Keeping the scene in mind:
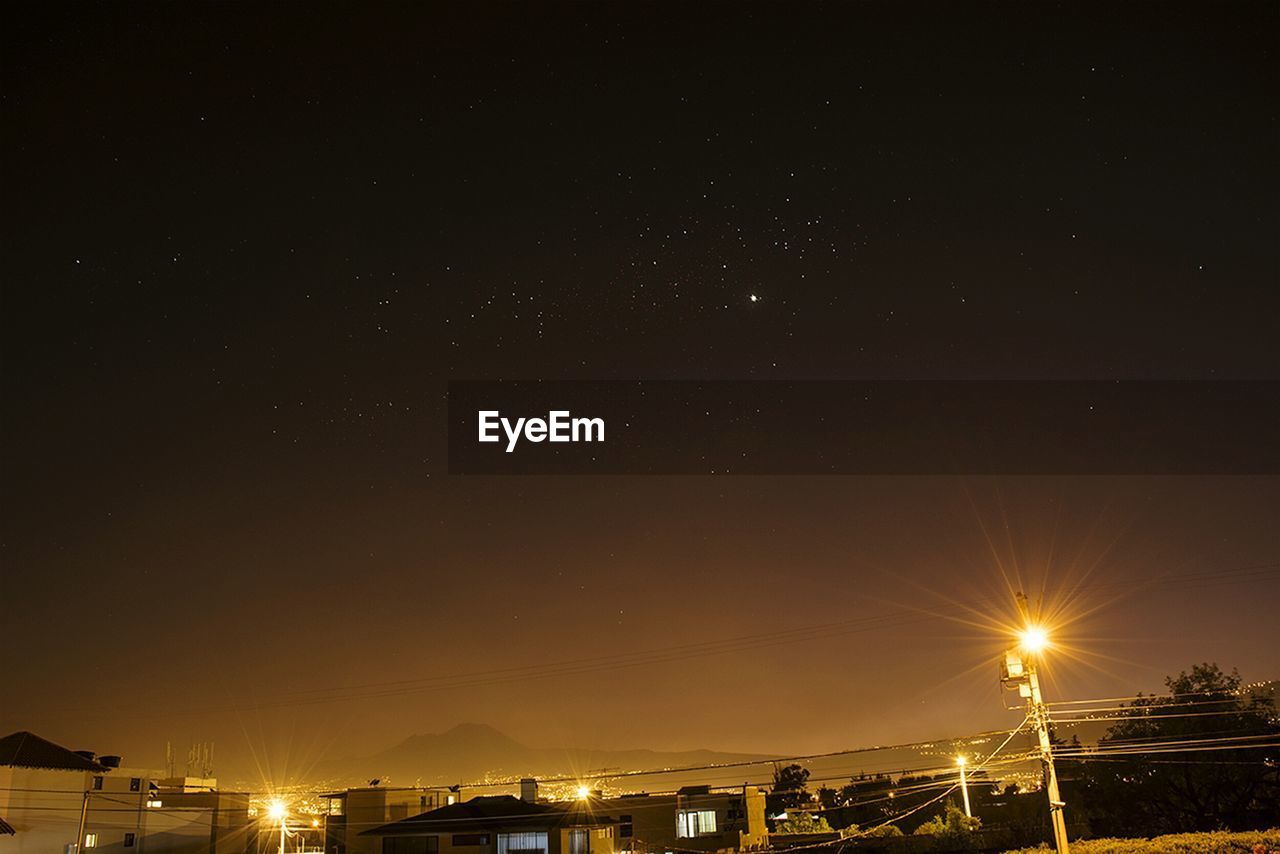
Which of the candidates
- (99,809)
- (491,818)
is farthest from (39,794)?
(491,818)

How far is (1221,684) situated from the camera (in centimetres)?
6556

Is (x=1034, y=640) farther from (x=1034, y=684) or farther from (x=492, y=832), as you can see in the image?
(x=492, y=832)

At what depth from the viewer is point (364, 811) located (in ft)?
250

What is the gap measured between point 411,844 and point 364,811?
13841mm

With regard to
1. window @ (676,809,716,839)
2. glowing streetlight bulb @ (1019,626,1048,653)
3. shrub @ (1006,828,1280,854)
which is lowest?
window @ (676,809,716,839)

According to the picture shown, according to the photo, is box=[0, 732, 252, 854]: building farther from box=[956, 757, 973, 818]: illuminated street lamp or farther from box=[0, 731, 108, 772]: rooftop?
box=[956, 757, 973, 818]: illuminated street lamp

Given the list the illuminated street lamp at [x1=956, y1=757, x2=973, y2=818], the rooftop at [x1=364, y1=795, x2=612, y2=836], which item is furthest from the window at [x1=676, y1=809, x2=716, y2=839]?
the illuminated street lamp at [x1=956, y1=757, x2=973, y2=818]

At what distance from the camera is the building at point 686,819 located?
78.6m

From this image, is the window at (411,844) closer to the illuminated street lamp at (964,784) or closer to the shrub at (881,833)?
the shrub at (881,833)

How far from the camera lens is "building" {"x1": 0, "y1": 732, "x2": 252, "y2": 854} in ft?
219

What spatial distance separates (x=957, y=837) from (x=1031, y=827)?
20.3m

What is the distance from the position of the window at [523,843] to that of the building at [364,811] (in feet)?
26.6

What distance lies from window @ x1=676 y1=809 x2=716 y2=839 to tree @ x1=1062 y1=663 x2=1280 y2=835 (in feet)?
95.6

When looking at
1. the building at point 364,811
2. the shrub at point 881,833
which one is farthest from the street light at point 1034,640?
the building at point 364,811
